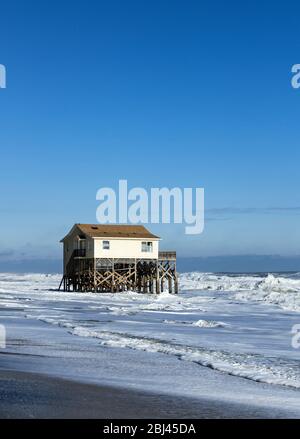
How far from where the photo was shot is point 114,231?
185 ft

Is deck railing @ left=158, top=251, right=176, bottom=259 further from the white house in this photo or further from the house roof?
the house roof

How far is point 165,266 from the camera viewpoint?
58.1 meters

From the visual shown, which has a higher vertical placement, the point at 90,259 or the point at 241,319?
the point at 90,259

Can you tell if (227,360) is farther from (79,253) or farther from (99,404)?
(79,253)

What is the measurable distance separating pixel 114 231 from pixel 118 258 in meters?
2.43

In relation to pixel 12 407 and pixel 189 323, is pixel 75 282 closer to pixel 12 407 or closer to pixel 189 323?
pixel 189 323

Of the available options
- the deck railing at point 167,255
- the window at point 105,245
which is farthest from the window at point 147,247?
the window at point 105,245

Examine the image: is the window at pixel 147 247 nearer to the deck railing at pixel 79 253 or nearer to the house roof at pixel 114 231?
the house roof at pixel 114 231

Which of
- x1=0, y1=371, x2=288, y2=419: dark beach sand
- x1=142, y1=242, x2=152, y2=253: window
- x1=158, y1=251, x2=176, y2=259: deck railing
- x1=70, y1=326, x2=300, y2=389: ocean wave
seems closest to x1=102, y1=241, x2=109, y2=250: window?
x1=142, y1=242, x2=152, y2=253: window

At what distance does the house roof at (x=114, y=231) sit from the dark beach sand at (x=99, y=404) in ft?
150

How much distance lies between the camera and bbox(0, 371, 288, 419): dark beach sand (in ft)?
26.3

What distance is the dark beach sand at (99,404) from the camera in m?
8.02
